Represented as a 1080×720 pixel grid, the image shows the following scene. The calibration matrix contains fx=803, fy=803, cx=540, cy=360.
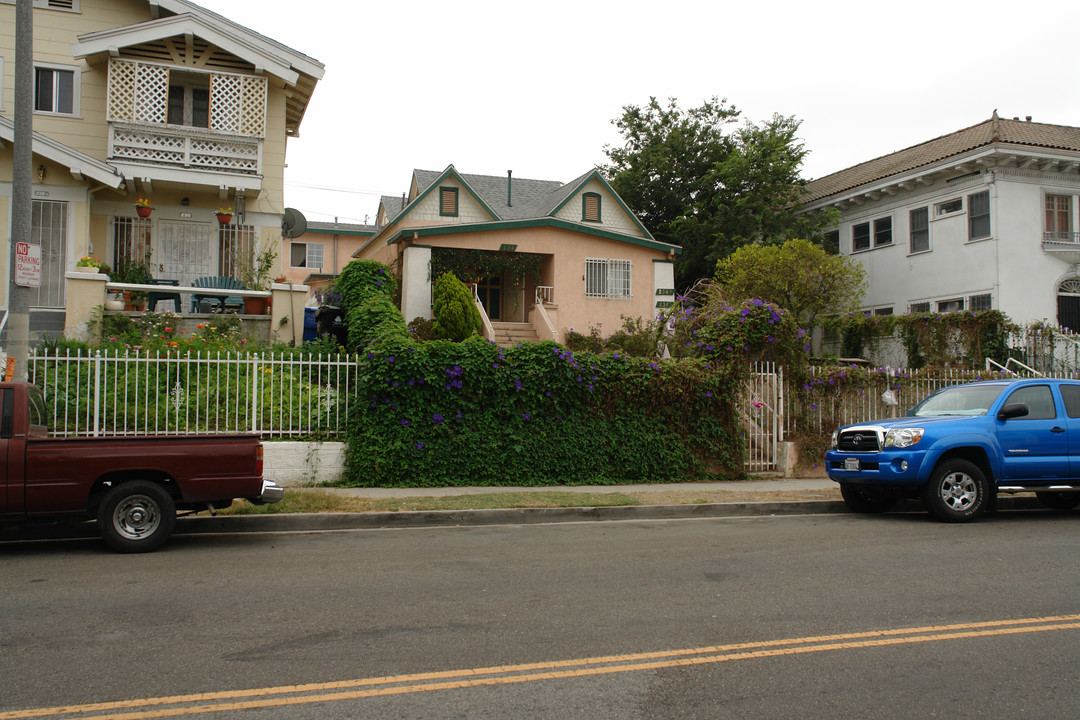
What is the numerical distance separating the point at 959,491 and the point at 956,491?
44 mm

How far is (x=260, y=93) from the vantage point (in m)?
18.9

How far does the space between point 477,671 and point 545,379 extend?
29.0 ft

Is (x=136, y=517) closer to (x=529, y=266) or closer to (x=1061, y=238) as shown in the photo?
(x=529, y=266)

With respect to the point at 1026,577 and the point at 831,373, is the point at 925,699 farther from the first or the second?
the point at 831,373

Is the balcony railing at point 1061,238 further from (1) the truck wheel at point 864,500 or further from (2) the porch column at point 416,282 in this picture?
(2) the porch column at point 416,282

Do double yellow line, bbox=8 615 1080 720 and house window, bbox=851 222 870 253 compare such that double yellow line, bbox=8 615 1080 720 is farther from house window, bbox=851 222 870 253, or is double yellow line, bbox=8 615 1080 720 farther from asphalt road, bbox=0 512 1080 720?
house window, bbox=851 222 870 253

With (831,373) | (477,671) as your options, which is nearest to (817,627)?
(477,671)

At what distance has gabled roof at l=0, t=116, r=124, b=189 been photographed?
1616 centimetres

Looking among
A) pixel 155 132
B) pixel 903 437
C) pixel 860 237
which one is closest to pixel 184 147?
pixel 155 132

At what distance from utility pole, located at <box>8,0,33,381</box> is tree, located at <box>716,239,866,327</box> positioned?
20.5m

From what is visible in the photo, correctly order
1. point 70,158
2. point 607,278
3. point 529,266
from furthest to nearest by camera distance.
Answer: point 607,278
point 529,266
point 70,158

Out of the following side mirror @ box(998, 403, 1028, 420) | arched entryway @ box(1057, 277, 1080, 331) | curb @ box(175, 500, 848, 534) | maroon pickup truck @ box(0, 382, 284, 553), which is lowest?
curb @ box(175, 500, 848, 534)

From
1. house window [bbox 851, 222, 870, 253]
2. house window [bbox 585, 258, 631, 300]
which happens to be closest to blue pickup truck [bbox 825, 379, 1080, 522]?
house window [bbox 585, 258, 631, 300]

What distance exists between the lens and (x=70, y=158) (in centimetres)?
1645
